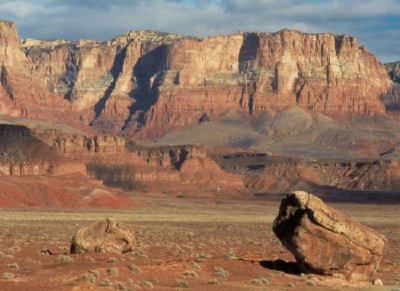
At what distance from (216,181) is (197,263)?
157454 millimetres

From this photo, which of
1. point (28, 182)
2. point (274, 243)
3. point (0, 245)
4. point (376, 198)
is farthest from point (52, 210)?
point (376, 198)

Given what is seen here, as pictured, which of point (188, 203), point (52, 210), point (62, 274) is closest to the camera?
point (62, 274)

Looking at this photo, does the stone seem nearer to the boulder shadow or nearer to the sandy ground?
the sandy ground

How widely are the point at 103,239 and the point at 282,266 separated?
7.79 m

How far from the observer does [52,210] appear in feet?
393

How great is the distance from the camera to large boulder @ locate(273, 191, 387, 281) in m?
36.6

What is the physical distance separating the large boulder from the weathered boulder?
30.3 ft

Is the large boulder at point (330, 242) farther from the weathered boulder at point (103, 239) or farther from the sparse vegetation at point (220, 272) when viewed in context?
the weathered boulder at point (103, 239)

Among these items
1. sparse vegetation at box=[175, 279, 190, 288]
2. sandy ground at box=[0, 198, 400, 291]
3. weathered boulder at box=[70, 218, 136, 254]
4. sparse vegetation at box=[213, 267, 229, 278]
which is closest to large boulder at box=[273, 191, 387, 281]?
sandy ground at box=[0, 198, 400, 291]

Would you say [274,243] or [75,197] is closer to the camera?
[274,243]

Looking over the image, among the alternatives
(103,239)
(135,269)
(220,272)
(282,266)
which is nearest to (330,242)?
(220,272)

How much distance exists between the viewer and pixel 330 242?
36.6 meters

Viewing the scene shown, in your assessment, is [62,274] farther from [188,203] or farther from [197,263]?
[188,203]

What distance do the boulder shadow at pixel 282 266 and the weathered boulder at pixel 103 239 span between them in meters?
6.23
